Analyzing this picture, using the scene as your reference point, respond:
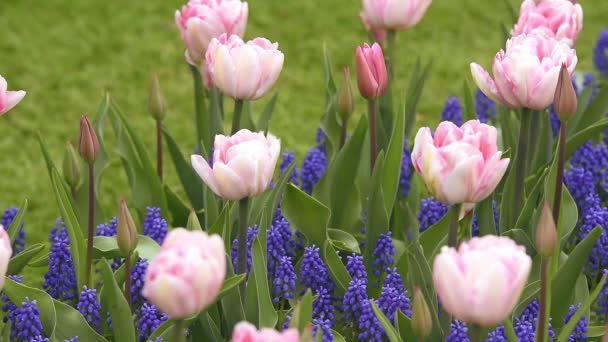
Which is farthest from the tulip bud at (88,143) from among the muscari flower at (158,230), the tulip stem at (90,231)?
the muscari flower at (158,230)

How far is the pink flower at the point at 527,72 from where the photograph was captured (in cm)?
204

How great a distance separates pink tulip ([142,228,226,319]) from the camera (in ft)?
4.48

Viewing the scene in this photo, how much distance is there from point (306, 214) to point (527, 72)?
608mm

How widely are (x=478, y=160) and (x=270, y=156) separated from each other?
1.22 ft

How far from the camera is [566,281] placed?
2.14 m

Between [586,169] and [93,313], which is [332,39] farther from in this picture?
[93,313]

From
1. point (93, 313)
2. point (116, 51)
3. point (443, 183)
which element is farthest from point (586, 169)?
point (116, 51)

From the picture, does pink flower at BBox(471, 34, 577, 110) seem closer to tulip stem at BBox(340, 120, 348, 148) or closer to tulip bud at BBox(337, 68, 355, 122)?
tulip bud at BBox(337, 68, 355, 122)

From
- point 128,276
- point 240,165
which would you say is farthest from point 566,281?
point 128,276

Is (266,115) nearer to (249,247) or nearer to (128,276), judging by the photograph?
(249,247)

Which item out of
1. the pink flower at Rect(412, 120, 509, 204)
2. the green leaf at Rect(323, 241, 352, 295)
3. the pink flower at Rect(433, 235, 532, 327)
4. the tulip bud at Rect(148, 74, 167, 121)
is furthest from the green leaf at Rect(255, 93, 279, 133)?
the pink flower at Rect(433, 235, 532, 327)

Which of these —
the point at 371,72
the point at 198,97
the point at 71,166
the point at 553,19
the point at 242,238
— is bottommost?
the point at 71,166

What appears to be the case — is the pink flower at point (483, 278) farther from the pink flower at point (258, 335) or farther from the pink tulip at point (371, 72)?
the pink tulip at point (371, 72)

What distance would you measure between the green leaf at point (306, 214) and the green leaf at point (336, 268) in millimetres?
121
